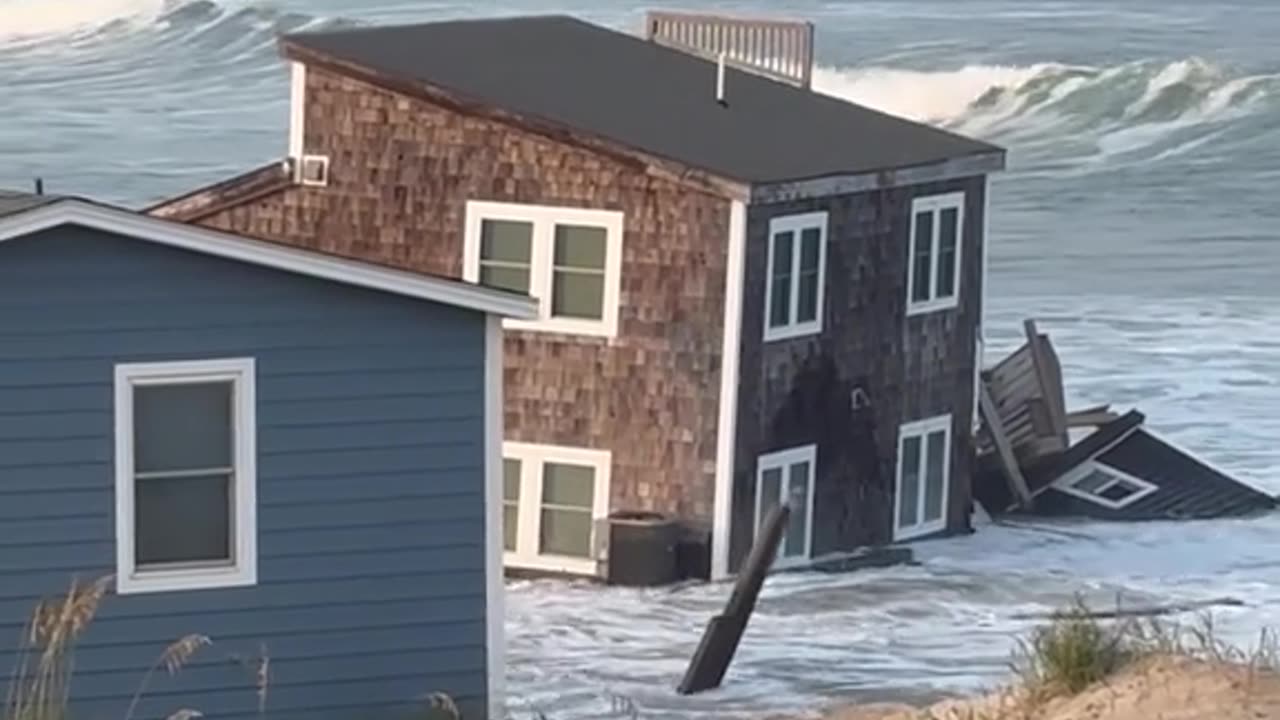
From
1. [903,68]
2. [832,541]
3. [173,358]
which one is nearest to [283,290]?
[173,358]

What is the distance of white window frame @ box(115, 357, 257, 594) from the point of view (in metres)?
16.6

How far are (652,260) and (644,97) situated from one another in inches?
107

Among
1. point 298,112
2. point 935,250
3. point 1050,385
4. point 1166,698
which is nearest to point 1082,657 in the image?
point 1166,698

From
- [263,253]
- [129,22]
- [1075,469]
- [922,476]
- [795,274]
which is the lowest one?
[1075,469]

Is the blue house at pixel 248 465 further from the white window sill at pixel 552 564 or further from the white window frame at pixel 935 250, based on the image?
the white window frame at pixel 935 250

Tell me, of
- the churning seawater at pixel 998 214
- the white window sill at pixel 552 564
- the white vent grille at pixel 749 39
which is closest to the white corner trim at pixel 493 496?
the churning seawater at pixel 998 214

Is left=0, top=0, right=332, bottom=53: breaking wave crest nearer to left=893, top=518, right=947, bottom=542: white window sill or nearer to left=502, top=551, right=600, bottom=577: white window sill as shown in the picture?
left=893, top=518, right=947, bottom=542: white window sill

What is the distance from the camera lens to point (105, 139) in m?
80.0

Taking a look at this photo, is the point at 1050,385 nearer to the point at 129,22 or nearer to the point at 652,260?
the point at 652,260

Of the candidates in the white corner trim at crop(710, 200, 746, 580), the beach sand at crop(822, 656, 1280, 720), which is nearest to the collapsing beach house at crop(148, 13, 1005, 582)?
the white corner trim at crop(710, 200, 746, 580)

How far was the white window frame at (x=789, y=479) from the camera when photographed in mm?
25922

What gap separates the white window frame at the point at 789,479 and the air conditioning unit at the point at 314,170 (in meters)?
4.33

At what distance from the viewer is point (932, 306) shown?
2820 cm

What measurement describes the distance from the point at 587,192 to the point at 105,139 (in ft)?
183
